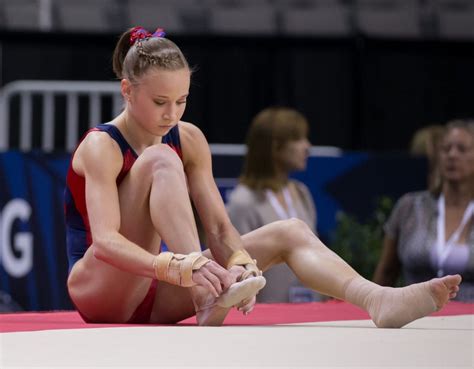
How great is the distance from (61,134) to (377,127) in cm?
196

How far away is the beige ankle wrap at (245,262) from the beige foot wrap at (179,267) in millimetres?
131

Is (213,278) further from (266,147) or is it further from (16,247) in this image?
(16,247)

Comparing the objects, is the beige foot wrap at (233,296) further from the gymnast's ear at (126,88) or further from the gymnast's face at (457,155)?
the gymnast's face at (457,155)

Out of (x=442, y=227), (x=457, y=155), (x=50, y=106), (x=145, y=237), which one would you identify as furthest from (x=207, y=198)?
(x=50, y=106)

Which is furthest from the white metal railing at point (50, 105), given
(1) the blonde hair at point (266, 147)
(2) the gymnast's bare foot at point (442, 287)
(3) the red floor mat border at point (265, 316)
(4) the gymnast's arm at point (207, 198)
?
(2) the gymnast's bare foot at point (442, 287)

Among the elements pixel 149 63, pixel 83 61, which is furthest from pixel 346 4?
pixel 149 63

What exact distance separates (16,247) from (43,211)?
198 millimetres

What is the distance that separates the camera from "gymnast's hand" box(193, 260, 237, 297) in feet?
8.39

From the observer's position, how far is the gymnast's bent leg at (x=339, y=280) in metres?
2.63

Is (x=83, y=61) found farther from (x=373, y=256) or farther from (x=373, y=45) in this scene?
(x=373, y=256)

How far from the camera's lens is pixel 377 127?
266 inches

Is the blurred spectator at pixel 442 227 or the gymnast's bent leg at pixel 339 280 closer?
the gymnast's bent leg at pixel 339 280

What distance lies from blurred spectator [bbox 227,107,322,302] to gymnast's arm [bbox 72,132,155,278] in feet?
6.02

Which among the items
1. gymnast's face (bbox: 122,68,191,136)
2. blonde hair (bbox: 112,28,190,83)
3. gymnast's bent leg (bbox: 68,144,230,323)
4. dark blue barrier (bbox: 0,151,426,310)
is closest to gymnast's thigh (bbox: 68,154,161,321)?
gymnast's bent leg (bbox: 68,144,230,323)
